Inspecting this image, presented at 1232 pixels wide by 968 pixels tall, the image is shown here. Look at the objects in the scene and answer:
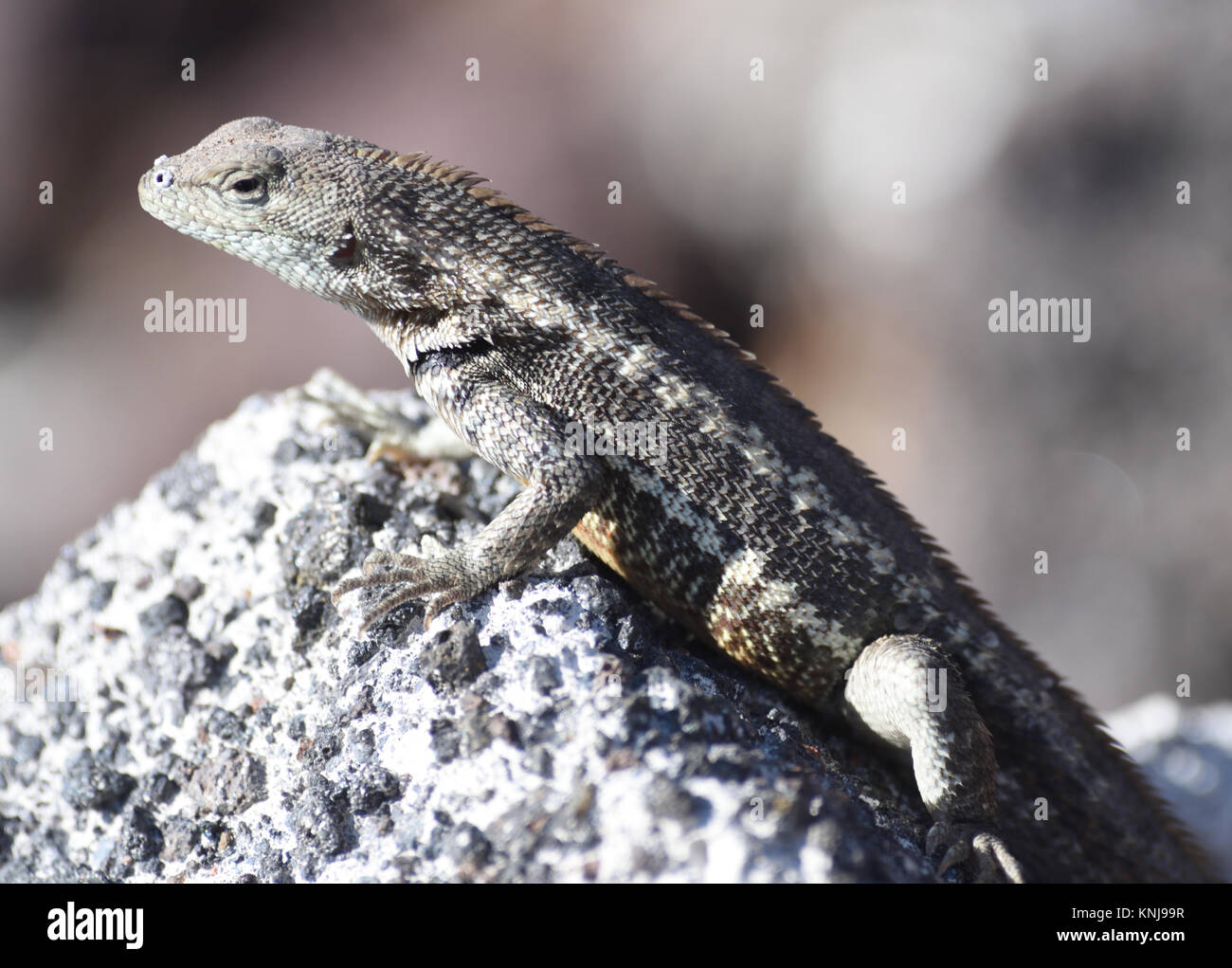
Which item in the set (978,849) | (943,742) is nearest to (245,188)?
(943,742)

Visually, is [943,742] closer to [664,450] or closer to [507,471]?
[664,450]

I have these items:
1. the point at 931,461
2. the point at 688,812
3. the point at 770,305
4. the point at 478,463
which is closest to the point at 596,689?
the point at 688,812

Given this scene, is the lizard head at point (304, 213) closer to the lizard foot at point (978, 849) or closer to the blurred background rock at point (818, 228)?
the lizard foot at point (978, 849)

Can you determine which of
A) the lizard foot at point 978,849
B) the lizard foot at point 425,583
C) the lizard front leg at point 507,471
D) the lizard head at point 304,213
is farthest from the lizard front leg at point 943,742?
the lizard head at point 304,213

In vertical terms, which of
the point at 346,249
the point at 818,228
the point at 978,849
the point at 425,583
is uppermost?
the point at 818,228

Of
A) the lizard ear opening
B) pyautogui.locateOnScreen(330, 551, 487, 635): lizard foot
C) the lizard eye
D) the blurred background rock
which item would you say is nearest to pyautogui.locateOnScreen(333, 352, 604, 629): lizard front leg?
pyautogui.locateOnScreen(330, 551, 487, 635): lizard foot

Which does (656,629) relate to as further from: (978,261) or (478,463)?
(978,261)
